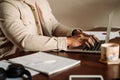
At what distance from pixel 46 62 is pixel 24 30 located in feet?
1.22

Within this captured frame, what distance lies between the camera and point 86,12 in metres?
2.69

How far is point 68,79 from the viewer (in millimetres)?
853

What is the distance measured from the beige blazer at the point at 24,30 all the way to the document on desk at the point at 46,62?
11cm

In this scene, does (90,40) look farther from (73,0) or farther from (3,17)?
(73,0)

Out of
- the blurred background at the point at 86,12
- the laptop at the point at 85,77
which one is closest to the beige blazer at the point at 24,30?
the laptop at the point at 85,77

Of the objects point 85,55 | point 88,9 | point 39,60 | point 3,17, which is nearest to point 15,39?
point 3,17

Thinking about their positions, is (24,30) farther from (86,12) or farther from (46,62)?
(86,12)

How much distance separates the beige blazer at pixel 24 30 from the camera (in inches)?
49.7

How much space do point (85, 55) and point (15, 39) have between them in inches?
16.6

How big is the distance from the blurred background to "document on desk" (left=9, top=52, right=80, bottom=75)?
1.61 meters

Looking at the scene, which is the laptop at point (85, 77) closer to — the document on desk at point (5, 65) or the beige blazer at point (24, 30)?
the document on desk at point (5, 65)

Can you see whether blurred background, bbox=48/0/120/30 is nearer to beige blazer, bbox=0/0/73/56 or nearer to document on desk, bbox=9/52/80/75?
beige blazer, bbox=0/0/73/56

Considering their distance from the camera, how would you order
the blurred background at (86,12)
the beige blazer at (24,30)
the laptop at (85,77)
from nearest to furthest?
the laptop at (85,77)
the beige blazer at (24,30)
the blurred background at (86,12)

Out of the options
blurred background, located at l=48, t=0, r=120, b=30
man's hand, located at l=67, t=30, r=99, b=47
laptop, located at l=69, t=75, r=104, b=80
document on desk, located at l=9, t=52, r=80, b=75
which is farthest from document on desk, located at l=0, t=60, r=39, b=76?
blurred background, located at l=48, t=0, r=120, b=30
